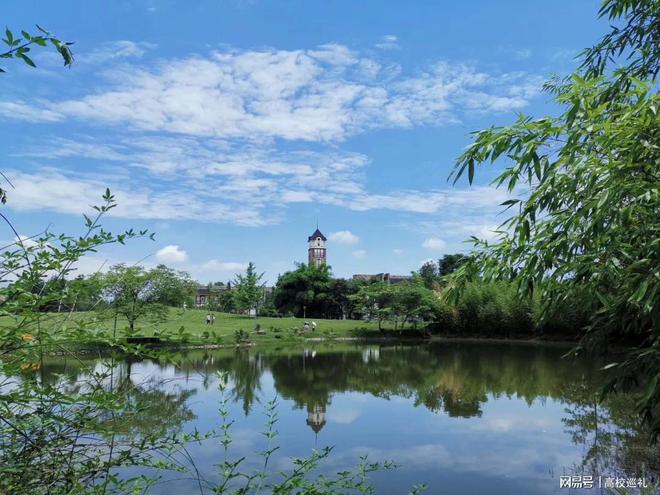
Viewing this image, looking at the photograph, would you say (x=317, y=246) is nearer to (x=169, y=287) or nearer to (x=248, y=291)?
(x=248, y=291)

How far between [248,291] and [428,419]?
88.7 feet

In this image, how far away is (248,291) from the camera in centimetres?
3528

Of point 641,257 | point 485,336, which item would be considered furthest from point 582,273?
point 485,336

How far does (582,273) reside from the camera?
69.8 inches

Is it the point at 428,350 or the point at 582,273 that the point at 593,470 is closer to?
the point at 582,273

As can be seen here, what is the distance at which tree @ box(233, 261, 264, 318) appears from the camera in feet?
116

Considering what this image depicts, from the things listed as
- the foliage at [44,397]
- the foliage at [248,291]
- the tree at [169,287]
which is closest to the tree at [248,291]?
the foliage at [248,291]

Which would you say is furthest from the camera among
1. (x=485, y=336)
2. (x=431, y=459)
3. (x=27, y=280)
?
(x=485, y=336)

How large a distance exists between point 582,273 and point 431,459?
5.78m

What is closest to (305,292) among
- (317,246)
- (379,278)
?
(379,278)

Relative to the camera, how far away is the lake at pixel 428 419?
5852 mm

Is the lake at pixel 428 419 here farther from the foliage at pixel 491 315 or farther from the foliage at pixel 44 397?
the foliage at pixel 491 315

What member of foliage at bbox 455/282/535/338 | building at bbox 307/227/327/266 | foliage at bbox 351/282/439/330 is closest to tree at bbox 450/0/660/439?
foliage at bbox 455/282/535/338

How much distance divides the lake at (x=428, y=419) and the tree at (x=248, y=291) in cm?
1768
